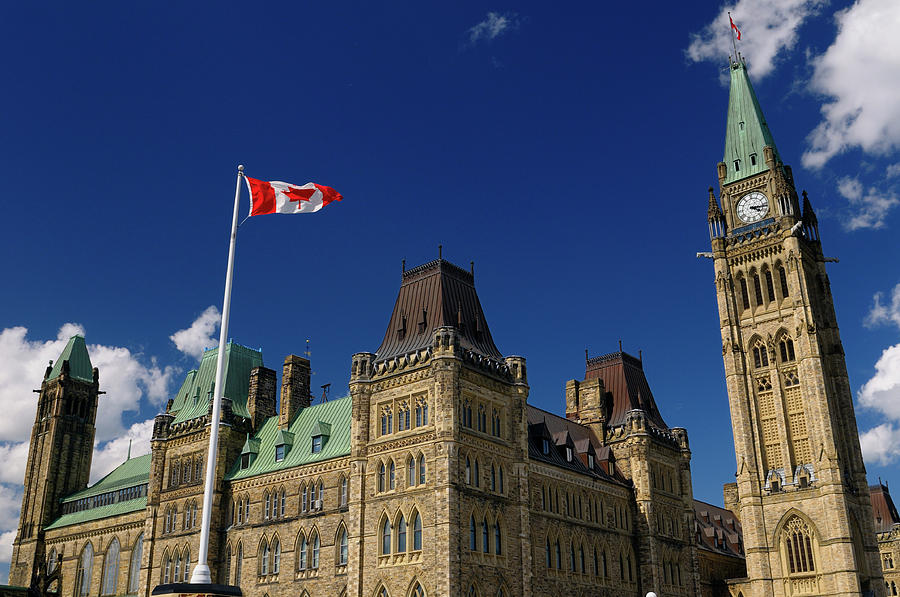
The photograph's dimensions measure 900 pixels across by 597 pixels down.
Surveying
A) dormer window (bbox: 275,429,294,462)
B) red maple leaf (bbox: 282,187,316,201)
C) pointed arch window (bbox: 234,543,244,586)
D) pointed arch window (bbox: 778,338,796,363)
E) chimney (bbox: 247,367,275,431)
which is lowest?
pointed arch window (bbox: 234,543,244,586)

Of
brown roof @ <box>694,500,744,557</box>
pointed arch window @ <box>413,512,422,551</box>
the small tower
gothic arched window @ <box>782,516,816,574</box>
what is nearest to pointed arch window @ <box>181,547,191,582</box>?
pointed arch window @ <box>413,512,422,551</box>

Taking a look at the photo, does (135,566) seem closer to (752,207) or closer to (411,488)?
(411,488)

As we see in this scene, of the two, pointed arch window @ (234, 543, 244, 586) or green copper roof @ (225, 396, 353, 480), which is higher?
green copper roof @ (225, 396, 353, 480)

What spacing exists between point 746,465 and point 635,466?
19.4 meters

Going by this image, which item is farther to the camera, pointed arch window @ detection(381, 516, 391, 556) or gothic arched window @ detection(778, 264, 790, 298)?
gothic arched window @ detection(778, 264, 790, 298)

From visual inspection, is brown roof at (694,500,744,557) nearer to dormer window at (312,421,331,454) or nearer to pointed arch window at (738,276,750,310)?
pointed arch window at (738,276,750,310)

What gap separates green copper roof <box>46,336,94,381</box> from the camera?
329 feet

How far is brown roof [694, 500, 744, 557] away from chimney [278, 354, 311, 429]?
39264 mm

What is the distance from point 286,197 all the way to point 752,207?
70653 millimetres

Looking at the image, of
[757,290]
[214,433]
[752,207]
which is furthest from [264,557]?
[752,207]

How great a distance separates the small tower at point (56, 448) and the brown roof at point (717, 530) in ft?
208

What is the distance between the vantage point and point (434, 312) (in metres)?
59.9

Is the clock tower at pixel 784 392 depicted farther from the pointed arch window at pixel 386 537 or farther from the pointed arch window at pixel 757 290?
the pointed arch window at pixel 386 537

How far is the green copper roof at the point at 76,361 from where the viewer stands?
329 feet
